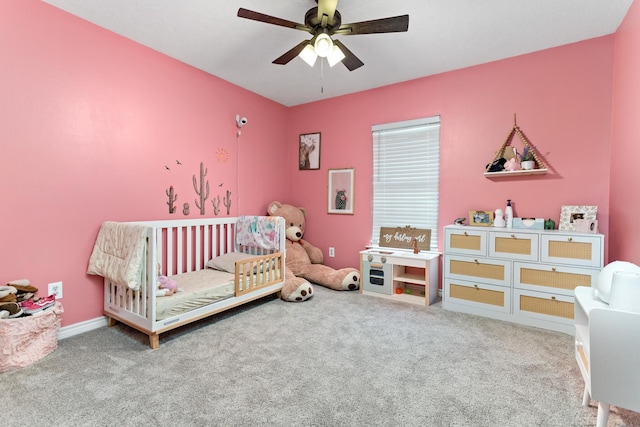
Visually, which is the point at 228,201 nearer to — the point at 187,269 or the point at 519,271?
the point at 187,269

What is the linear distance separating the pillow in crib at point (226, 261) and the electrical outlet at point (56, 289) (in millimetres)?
1175

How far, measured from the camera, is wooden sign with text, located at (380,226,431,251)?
3326 mm

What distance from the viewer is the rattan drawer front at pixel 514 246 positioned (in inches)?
98.4

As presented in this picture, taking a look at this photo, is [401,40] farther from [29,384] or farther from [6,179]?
[29,384]

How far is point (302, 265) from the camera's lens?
3814mm

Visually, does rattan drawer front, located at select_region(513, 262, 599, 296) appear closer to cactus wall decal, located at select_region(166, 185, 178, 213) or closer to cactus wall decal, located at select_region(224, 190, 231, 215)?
cactus wall decal, located at select_region(224, 190, 231, 215)

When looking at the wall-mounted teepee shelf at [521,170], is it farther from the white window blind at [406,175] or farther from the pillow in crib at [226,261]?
the pillow in crib at [226,261]

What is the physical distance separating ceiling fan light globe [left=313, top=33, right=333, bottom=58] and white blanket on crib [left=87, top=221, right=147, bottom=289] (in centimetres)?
169

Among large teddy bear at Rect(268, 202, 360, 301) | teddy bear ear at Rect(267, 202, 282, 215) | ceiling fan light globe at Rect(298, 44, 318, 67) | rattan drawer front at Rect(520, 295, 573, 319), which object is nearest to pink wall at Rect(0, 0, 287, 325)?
teddy bear ear at Rect(267, 202, 282, 215)

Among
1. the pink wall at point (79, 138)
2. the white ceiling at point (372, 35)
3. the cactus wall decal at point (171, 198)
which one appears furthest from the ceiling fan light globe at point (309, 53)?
the cactus wall decal at point (171, 198)

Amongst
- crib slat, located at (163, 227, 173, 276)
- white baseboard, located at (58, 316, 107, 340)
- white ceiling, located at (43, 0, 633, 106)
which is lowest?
white baseboard, located at (58, 316, 107, 340)

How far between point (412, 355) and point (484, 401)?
52 centimetres

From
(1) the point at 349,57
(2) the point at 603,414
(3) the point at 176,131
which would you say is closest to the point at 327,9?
(1) the point at 349,57

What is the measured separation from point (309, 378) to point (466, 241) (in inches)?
75.6
